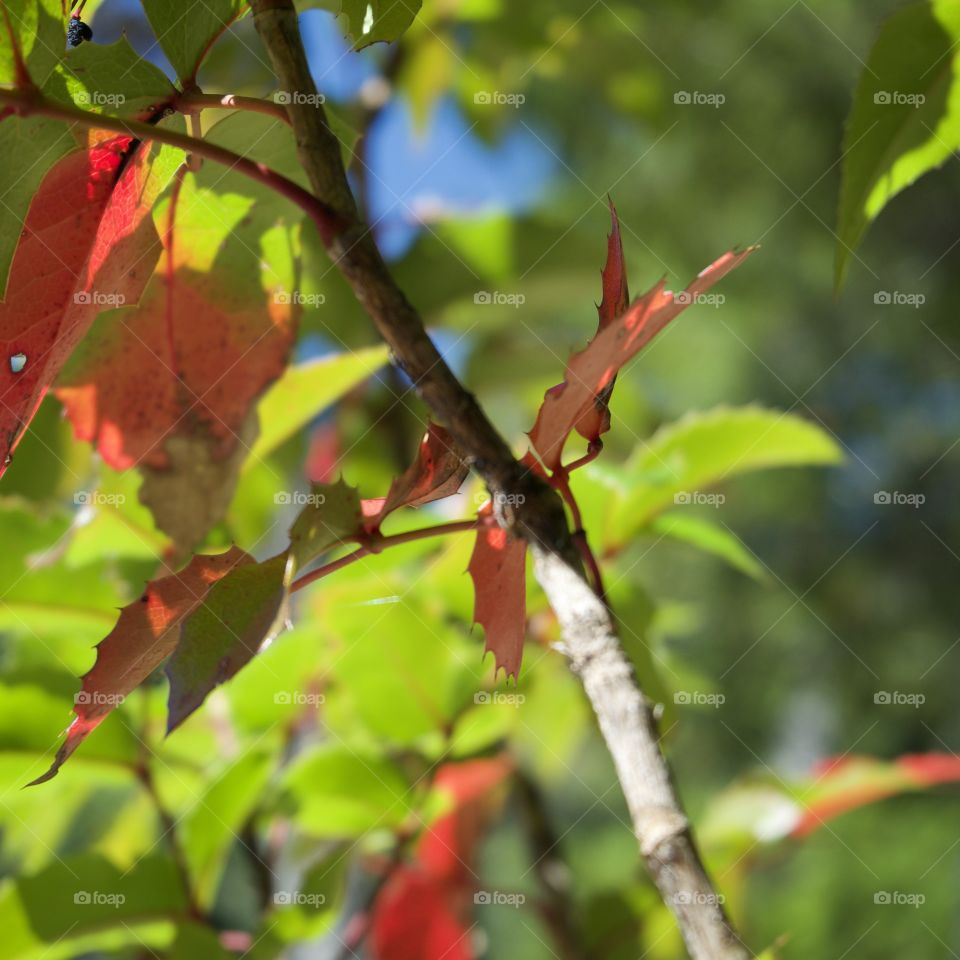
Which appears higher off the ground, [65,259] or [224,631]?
[65,259]

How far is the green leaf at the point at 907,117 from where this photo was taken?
44 cm

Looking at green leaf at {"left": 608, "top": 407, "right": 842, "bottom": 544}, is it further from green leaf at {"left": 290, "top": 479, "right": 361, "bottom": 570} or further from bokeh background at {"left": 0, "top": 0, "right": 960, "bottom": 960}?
green leaf at {"left": 290, "top": 479, "right": 361, "bottom": 570}

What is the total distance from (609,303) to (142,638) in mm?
190

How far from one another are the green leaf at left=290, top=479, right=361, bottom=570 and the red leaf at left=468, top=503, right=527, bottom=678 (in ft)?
0.15

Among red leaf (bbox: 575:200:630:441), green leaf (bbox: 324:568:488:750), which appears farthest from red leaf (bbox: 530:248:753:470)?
green leaf (bbox: 324:568:488:750)

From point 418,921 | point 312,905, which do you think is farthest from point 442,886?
point 312,905

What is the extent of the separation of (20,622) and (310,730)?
0.34 m

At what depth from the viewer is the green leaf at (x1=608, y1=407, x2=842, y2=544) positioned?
2.01 feet

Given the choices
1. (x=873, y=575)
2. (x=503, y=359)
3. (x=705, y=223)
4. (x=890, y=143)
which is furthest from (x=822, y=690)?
(x=890, y=143)

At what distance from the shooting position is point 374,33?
372mm

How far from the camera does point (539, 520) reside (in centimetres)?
32

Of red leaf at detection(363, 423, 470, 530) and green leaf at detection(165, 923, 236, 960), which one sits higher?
red leaf at detection(363, 423, 470, 530)

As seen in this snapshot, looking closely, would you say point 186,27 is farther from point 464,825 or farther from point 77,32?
point 464,825

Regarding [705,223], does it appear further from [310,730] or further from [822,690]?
[310,730]
